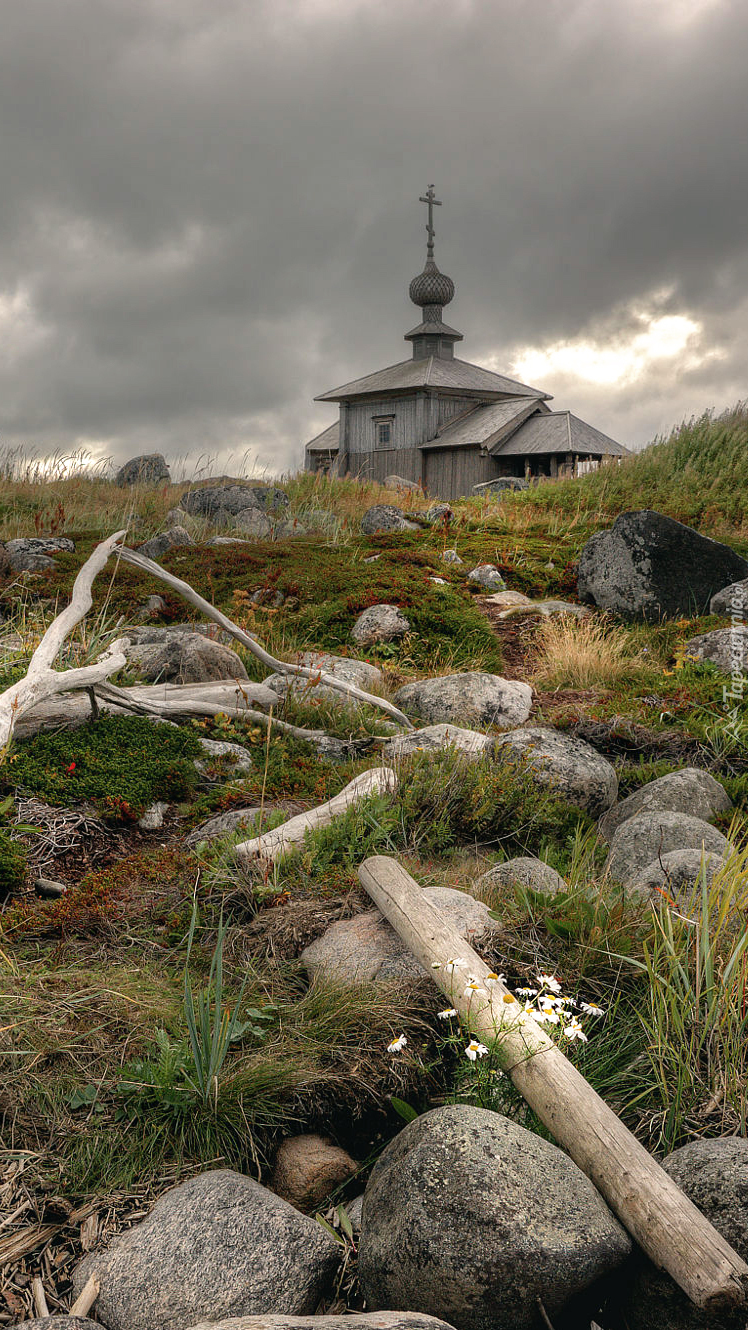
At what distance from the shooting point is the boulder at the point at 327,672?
25.2ft

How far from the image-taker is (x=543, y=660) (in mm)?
9750

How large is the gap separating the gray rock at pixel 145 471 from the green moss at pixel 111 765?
1794 cm

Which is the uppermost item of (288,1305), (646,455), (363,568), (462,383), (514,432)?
(462,383)

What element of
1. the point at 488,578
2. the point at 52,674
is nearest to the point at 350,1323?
the point at 52,674

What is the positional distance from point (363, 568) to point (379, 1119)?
949 centimetres

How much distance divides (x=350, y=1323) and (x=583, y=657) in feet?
25.7

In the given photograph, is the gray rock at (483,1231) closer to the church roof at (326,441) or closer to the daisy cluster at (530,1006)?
the daisy cluster at (530,1006)

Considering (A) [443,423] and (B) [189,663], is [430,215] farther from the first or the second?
(B) [189,663]

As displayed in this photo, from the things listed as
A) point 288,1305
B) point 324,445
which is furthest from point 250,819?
point 324,445

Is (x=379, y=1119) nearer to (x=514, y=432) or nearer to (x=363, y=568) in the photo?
(x=363, y=568)

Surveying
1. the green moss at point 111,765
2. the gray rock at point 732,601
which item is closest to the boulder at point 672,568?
the gray rock at point 732,601

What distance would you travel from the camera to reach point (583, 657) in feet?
30.7

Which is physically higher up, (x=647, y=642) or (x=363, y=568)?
(x=363, y=568)

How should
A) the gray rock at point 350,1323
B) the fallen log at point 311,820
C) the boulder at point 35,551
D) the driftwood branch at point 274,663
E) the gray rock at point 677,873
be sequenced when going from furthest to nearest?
the boulder at point 35,551, the driftwood branch at point 274,663, the fallen log at point 311,820, the gray rock at point 677,873, the gray rock at point 350,1323
